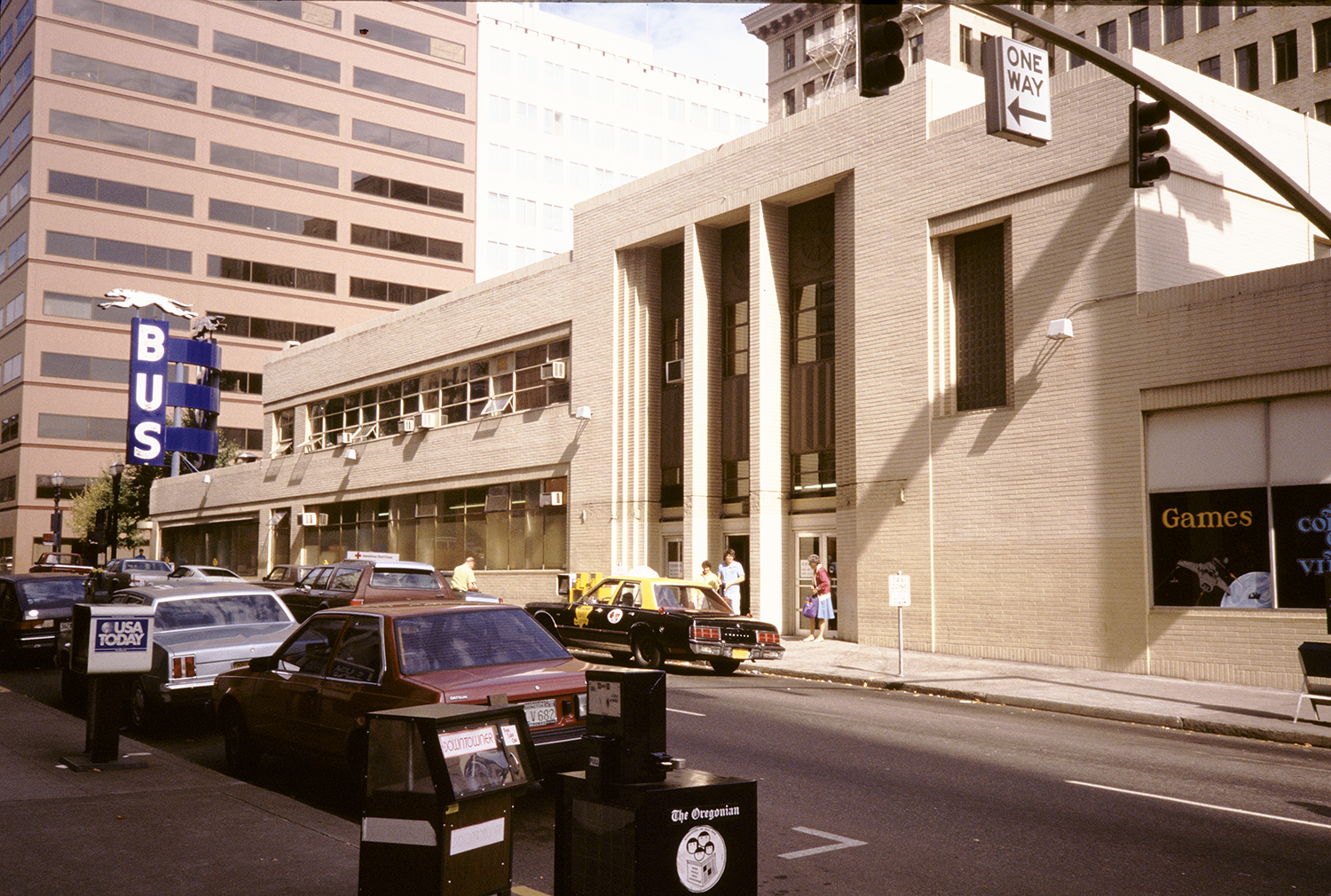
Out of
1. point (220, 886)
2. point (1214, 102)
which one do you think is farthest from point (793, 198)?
point (220, 886)

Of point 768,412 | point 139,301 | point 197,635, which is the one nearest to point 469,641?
point 197,635

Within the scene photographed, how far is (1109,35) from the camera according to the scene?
46969 millimetres

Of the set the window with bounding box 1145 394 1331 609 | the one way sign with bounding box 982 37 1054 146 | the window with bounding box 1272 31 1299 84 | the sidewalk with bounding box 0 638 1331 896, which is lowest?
the sidewalk with bounding box 0 638 1331 896

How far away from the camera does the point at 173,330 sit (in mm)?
69000

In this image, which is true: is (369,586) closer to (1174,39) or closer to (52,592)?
(52,592)

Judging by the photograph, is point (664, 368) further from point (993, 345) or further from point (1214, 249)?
point (1214, 249)

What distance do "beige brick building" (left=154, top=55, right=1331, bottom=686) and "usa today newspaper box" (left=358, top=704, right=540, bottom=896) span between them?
14743 mm

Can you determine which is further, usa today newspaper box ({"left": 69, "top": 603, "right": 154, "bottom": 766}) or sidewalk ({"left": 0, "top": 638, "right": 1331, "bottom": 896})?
usa today newspaper box ({"left": 69, "top": 603, "right": 154, "bottom": 766})

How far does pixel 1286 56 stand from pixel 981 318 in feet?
91.6

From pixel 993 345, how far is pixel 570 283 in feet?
44.8

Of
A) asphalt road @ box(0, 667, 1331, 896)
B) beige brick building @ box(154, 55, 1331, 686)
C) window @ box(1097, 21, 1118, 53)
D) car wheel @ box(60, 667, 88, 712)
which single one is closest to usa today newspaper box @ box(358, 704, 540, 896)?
asphalt road @ box(0, 667, 1331, 896)

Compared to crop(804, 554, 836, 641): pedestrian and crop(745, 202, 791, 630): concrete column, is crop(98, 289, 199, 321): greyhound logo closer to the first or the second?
crop(745, 202, 791, 630): concrete column

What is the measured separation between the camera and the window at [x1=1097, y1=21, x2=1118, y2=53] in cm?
4634

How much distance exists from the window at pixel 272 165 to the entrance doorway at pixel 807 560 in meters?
53.5
